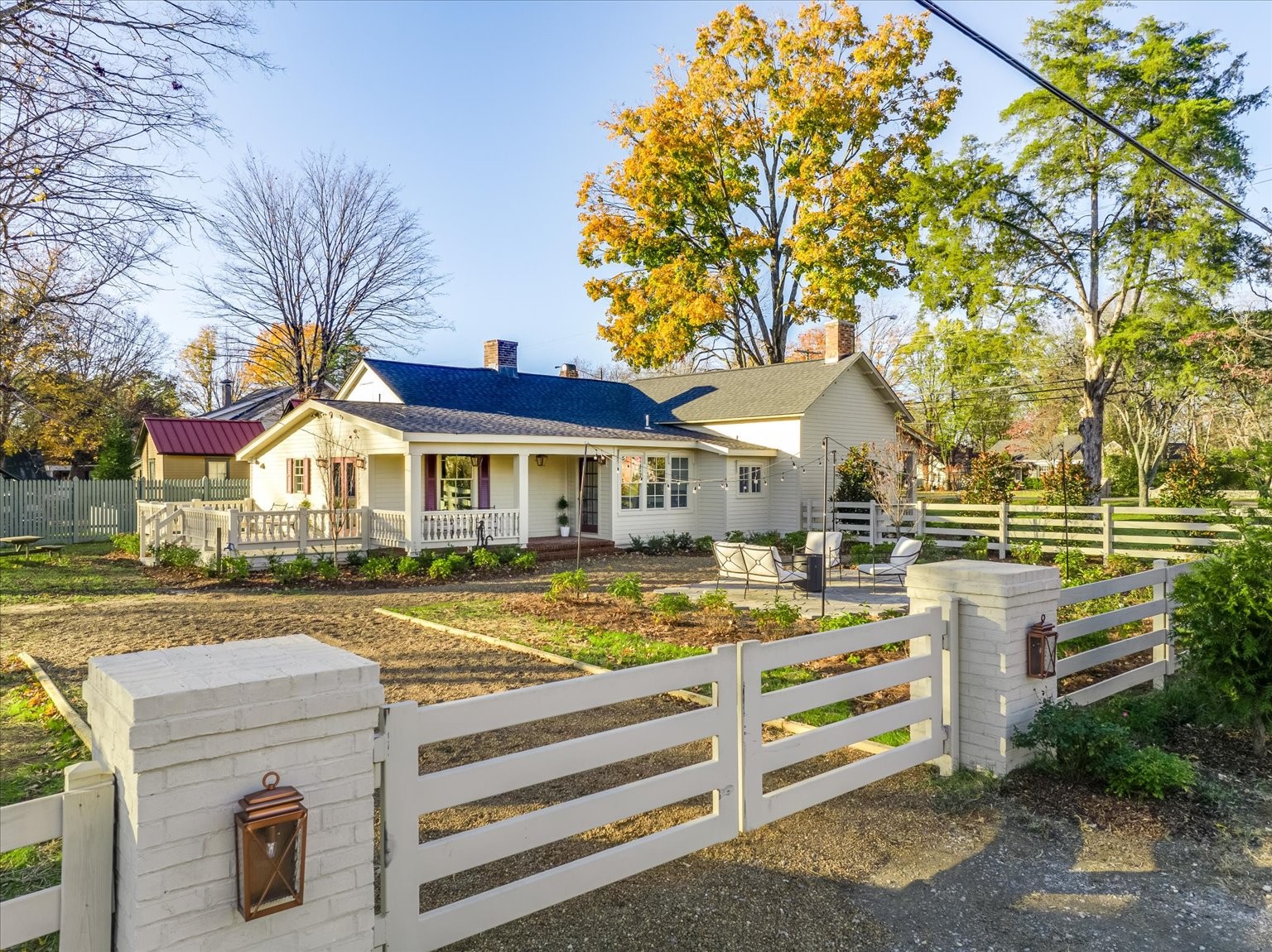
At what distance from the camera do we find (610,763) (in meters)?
3.48

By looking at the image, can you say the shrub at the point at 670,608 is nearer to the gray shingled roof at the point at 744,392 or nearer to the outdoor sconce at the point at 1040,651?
the outdoor sconce at the point at 1040,651

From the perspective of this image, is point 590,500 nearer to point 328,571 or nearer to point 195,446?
point 328,571

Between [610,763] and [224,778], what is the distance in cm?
175

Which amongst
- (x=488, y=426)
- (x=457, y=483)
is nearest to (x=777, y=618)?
(x=488, y=426)

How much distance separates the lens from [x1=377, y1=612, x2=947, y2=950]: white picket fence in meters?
2.72

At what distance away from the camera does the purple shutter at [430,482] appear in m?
18.6

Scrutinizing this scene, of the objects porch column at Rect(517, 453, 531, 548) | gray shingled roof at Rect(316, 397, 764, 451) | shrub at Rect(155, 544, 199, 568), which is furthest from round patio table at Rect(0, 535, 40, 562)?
porch column at Rect(517, 453, 531, 548)

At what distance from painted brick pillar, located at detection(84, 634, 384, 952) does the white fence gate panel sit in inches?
8.7

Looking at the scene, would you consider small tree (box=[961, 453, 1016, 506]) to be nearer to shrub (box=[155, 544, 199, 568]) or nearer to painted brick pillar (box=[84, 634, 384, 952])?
shrub (box=[155, 544, 199, 568])

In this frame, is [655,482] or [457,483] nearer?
[457,483]

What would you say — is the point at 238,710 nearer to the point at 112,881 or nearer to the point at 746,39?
the point at 112,881

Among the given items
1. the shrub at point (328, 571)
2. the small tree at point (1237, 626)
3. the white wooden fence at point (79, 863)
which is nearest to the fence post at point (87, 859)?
the white wooden fence at point (79, 863)

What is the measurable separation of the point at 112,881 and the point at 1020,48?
30628 mm

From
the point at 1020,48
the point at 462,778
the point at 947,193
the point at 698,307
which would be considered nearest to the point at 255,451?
the point at 698,307
